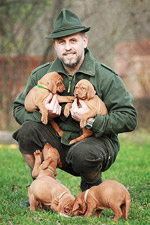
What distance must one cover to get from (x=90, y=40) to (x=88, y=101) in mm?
7268

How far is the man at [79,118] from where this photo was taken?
459cm

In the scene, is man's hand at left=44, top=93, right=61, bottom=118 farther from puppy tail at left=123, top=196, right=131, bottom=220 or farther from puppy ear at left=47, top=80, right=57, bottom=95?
puppy tail at left=123, top=196, right=131, bottom=220

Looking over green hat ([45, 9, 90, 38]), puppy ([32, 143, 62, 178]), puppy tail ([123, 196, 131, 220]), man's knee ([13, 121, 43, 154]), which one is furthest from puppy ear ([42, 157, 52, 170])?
green hat ([45, 9, 90, 38])

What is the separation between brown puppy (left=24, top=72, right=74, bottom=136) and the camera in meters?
4.84

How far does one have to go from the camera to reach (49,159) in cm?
457

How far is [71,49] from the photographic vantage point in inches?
193

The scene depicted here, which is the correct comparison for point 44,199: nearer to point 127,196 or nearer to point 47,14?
point 127,196

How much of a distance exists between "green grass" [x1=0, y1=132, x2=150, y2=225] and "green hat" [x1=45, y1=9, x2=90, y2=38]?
2.06 m

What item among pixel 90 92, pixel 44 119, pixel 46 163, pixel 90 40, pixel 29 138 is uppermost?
pixel 90 40

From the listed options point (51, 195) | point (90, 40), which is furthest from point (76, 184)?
point (90, 40)

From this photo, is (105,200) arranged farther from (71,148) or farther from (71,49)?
(71,49)

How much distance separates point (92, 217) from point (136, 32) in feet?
28.4

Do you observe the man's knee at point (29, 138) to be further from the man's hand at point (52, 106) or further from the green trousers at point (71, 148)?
the man's hand at point (52, 106)

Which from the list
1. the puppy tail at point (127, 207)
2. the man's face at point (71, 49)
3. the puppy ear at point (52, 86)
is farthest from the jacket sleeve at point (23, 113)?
the puppy tail at point (127, 207)
